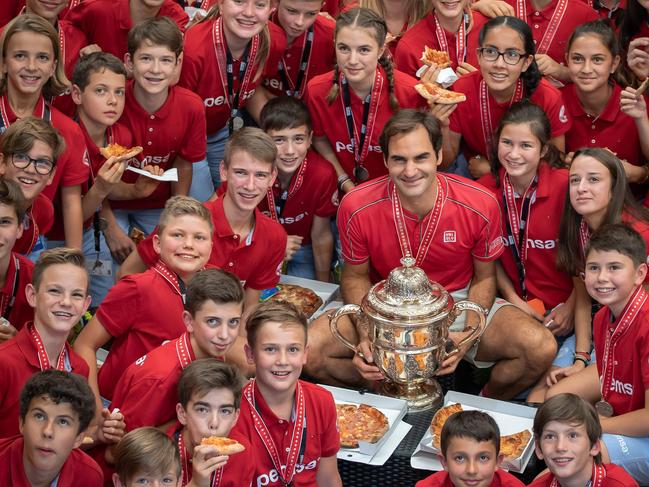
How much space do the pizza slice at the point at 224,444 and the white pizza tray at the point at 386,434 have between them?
855mm

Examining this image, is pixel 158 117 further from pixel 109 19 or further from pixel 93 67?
pixel 109 19

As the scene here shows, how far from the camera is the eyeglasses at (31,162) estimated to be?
730 cm

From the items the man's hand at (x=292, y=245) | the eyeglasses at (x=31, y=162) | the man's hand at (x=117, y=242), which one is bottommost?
the man's hand at (x=292, y=245)

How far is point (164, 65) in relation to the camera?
816 cm

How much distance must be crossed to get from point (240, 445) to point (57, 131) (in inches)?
96.7

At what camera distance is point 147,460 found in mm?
5730

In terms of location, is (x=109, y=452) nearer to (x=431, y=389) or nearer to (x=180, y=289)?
(x=180, y=289)

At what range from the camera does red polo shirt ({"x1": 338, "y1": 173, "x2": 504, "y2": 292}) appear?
25.2 ft

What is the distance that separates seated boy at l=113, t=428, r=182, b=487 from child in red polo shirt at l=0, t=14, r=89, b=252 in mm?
2284

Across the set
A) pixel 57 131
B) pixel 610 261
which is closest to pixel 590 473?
pixel 610 261

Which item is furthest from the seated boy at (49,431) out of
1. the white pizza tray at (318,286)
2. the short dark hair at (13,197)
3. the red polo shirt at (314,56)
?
the red polo shirt at (314,56)

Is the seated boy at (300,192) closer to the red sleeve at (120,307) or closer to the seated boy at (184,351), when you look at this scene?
the red sleeve at (120,307)

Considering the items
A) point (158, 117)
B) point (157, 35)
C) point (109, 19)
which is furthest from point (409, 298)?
point (109, 19)

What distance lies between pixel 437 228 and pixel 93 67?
213 centimetres
